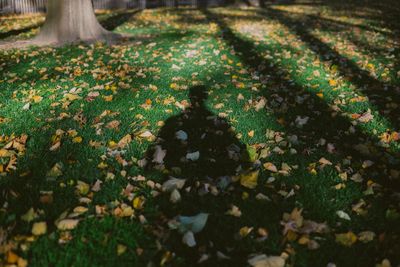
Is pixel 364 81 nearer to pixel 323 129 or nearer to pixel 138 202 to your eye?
pixel 323 129

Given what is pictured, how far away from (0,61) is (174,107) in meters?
→ 4.08

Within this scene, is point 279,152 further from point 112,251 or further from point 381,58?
point 381,58

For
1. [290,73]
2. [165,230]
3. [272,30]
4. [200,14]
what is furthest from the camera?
[200,14]

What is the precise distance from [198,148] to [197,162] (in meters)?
0.30

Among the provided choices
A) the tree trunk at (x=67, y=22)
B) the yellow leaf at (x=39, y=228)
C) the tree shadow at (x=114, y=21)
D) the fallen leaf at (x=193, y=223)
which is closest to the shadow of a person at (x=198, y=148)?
the fallen leaf at (x=193, y=223)

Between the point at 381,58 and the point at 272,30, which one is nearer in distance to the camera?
the point at 381,58

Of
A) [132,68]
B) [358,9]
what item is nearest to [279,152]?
[132,68]

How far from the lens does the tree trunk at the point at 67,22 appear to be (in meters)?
8.42

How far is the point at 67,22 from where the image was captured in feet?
28.0

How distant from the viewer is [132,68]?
6.66 meters

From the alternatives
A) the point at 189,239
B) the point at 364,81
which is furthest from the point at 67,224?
Result: the point at 364,81

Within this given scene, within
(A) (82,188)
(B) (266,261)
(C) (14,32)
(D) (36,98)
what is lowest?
(B) (266,261)

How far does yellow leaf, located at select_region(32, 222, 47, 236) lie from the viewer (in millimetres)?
2652

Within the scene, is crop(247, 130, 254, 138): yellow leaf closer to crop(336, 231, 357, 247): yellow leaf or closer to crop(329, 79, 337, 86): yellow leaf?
crop(336, 231, 357, 247): yellow leaf
